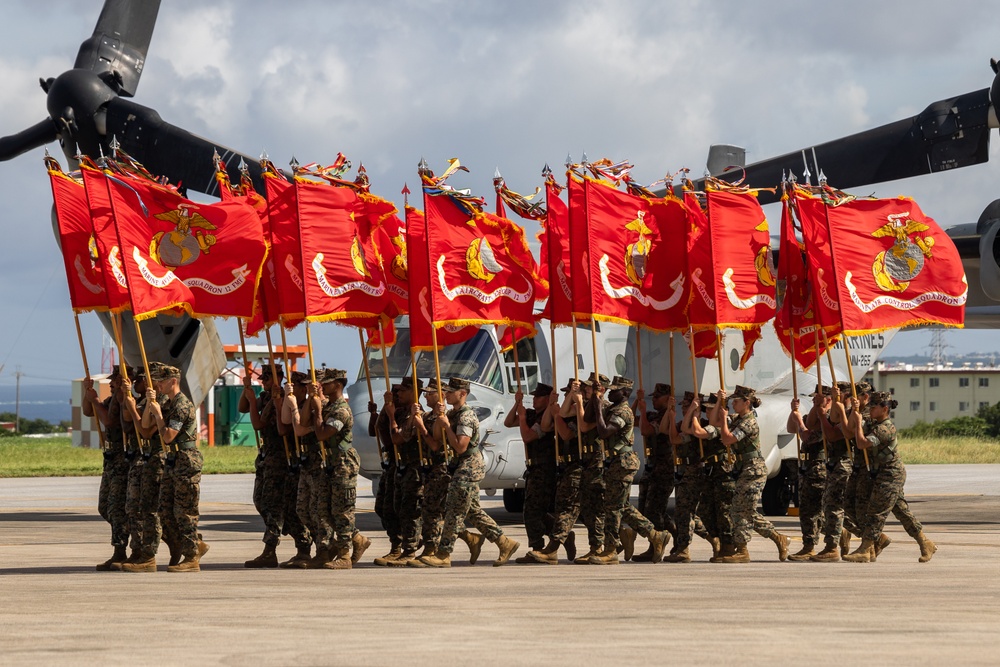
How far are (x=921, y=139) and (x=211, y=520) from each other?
33.9 ft

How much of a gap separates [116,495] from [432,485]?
8.68 ft

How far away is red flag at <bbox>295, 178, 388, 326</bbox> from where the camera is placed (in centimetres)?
1259

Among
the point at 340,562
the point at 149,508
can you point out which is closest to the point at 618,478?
the point at 340,562

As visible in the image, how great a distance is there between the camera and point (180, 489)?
11.5m

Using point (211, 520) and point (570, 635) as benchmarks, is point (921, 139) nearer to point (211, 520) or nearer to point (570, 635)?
point (211, 520)

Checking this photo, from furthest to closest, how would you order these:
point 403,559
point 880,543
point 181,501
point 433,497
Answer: point 880,543, point 433,497, point 403,559, point 181,501

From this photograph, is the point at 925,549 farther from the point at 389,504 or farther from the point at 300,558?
the point at 300,558

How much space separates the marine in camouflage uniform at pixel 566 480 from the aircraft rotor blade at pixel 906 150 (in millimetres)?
5907

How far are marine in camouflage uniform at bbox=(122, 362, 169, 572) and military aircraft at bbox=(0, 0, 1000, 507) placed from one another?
14.0 ft

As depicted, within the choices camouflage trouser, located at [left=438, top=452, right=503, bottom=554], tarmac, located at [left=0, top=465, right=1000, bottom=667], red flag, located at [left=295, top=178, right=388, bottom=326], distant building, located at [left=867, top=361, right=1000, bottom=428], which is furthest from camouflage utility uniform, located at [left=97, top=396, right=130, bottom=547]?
distant building, located at [left=867, top=361, right=1000, bottom=428]

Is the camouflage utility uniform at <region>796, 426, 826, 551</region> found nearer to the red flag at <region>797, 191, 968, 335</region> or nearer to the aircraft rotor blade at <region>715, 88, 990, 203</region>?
the red flag at <region>797, 191, 968, 335</region>

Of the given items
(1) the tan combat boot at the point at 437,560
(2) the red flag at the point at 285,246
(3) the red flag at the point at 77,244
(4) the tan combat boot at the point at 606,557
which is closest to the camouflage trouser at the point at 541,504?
(4) the tan combat boot at the point at 606,557

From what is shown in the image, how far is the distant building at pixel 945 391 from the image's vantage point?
4016 inches

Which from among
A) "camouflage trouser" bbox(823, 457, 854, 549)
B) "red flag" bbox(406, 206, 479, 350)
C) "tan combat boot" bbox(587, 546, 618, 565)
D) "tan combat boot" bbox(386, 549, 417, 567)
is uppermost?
"red flag" bbox(406, 206, 479, 350)
